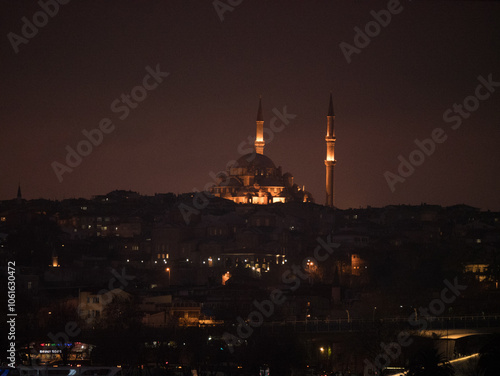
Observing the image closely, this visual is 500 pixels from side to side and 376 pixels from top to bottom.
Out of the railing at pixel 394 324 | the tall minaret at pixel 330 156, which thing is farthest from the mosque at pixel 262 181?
the railing at pixel 394 324

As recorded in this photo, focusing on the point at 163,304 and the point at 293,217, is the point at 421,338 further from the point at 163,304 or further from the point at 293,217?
the point at 293,217

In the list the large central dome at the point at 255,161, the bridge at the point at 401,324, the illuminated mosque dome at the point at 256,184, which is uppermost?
the large central dome at the point at 255,161

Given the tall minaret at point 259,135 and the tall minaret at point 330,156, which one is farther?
the tall minaret at point 259,135

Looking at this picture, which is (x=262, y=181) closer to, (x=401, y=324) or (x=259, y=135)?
(x=259, y=135)

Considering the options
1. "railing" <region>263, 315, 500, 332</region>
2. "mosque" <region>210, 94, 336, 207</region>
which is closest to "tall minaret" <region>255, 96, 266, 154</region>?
"mosque" <region>210, 94, 336, 207</region>

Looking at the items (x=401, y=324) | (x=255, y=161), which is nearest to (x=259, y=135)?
(x=255, y=161)

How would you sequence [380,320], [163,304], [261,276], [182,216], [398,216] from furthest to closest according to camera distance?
[398,216] < [182,216] < [261,276] < [163,304] < [380,320]

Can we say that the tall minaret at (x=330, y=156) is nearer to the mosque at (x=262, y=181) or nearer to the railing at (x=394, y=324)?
the mosque at (x=262, y=181)

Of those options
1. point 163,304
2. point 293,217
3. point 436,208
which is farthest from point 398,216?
point 163,304
